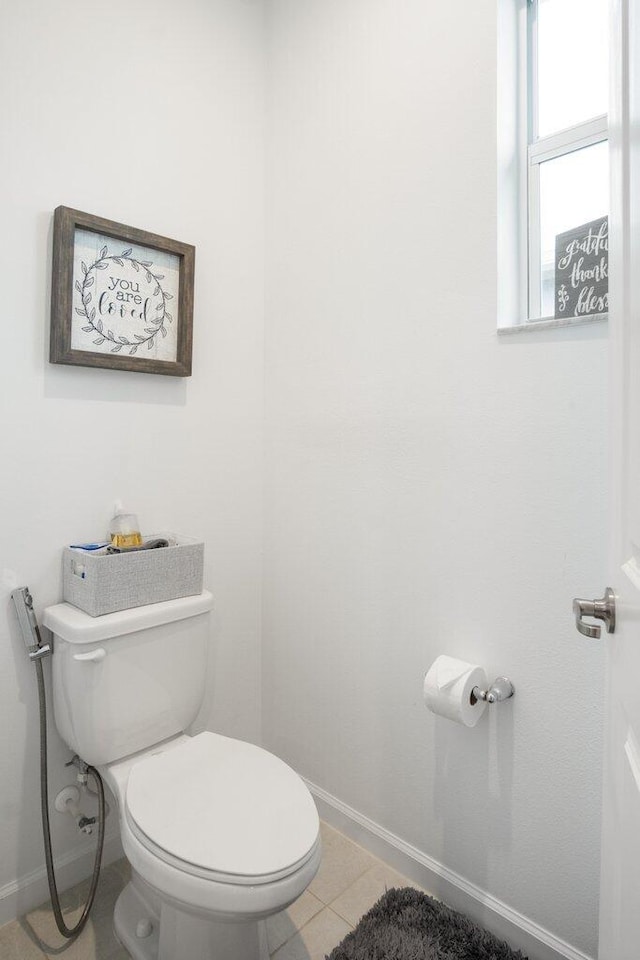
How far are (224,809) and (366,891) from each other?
0.63 metres

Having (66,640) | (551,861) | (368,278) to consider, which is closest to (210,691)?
(66,640)

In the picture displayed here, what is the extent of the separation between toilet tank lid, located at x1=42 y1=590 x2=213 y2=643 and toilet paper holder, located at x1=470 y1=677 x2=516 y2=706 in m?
0.74

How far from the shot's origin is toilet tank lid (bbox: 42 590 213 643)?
1276mm

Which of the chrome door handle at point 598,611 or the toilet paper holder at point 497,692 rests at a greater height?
the chrome door handle at point 598,611

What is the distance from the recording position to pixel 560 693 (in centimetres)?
117

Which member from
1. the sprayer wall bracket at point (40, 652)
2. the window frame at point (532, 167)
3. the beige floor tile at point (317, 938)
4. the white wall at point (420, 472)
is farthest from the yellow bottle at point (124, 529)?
the window frame at point (532, 167)

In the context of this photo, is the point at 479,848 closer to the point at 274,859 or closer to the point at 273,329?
the point at 274,859

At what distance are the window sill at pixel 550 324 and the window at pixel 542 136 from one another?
41 millimetres

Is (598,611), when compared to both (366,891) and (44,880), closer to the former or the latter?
(366,891)

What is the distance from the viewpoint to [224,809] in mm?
1101

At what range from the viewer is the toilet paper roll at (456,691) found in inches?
48.1

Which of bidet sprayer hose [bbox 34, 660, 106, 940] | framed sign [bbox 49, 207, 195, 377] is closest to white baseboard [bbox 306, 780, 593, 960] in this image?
bidet sprayer hose [bbox 34, 660, 106, 940]

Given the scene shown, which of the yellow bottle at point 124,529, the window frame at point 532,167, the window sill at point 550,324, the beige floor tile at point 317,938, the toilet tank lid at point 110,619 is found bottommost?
the beige floor tile at point 317,938

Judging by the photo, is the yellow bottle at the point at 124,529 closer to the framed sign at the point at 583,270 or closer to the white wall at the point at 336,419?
the white wall at the point at 336,419
